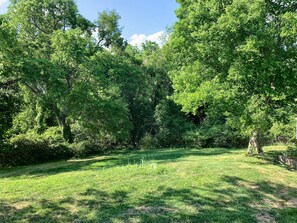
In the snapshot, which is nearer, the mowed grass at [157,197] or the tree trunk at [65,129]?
the mowed grass at [157,197]

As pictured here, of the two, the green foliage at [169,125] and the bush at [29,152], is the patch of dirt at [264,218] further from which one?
the green foliage at [169,125]

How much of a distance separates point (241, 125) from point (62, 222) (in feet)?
26.7

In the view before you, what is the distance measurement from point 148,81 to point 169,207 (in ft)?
74.4

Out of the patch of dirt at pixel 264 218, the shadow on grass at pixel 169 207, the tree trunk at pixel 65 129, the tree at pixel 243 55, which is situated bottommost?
the patch of dirt at pixel 264 218

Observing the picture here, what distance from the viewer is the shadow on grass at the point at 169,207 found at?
5566 mm

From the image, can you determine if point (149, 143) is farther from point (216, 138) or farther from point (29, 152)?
point (29, 152)

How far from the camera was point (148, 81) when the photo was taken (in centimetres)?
2822

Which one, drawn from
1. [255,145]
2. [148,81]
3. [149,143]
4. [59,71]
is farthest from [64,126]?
[255,145]

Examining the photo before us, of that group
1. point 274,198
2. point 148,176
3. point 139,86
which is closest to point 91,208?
point 148,176

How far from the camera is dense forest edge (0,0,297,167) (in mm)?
10375

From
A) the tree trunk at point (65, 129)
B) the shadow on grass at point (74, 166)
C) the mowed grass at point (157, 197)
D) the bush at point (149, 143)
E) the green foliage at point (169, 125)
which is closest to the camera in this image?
the mowed grass at point (157, 197)

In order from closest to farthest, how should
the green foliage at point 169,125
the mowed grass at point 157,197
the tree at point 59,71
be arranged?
the mowed grass at point 157,197
the tree at point 59,71
the green foliage at point 169,125

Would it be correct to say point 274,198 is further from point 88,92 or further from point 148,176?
point 88,92

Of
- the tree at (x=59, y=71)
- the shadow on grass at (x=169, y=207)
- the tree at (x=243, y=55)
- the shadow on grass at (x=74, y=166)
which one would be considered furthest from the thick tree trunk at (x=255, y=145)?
the tree at (x=59, y=71)
